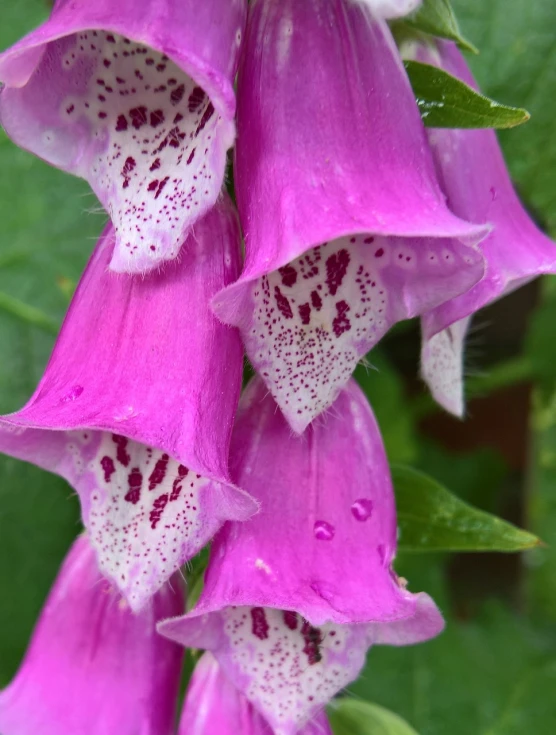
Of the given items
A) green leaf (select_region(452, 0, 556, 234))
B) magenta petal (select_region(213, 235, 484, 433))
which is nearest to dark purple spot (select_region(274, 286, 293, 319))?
magenta petal (select_region(213, 235, 484, 433))

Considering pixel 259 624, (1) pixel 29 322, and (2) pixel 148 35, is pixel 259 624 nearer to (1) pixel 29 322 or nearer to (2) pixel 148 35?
(2) pixel 148 35

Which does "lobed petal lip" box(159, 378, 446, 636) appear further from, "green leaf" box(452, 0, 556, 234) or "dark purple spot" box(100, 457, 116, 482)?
"green leaf" box(452, 0, 556, 234)

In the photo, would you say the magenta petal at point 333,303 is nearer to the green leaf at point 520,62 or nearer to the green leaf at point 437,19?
the green leaf at point 437,19

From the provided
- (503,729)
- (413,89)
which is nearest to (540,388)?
(503,729)

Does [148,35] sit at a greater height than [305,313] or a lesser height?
greater

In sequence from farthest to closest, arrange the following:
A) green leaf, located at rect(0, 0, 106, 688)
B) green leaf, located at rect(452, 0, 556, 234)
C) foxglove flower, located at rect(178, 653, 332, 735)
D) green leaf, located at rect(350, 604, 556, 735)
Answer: green leaf, located at rect(350, 604, 556, 735), green leaf, located at rect(0, 0, 106, 688), green leaf, located at rect(452, 0, 556, 234), foxglove flower, located at rect(178, 653, 332, 735)

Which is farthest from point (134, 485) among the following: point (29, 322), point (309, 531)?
point (29, 322)
